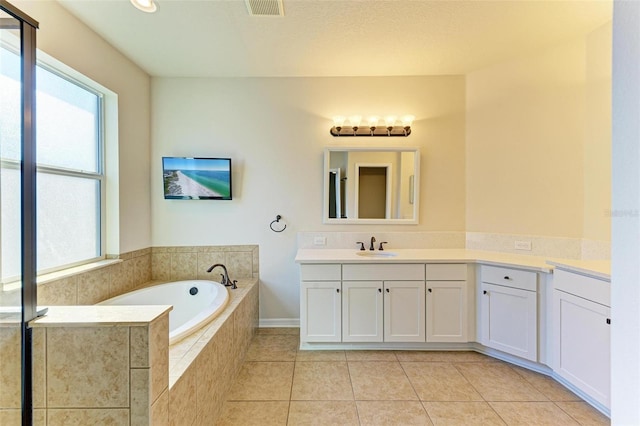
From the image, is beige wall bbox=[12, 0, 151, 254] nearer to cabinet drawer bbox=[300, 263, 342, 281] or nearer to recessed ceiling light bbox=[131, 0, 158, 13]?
recessed ceiling light bbox=[131, 0, 158, 13]

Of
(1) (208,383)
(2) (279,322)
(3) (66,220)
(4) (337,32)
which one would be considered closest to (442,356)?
(2) (279,322)

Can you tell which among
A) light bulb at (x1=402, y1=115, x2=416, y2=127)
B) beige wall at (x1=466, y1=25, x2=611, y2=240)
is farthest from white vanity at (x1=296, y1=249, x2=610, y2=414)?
light bulb at (x1=402, y1=115, x2=416, y2=127)

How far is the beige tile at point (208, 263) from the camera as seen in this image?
293 centimetres

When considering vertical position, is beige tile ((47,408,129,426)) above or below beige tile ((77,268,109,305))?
below

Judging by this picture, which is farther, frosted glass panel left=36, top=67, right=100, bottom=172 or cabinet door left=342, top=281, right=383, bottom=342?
cabinet door left=342, top=281, right=383, bottom=342

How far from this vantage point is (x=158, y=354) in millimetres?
1062

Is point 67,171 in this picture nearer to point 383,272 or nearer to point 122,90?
point 122,90

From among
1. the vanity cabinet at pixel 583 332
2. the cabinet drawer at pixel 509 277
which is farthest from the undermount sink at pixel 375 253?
the vanity cabinet at pixel 583 332

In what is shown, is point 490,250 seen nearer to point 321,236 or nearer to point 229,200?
point 321,236

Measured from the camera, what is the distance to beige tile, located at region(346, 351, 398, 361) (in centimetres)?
237

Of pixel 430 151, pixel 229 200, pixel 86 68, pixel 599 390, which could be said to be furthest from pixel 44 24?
pixel 599 390

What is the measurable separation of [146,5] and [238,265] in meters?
2.31

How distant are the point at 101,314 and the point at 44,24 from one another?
203cm

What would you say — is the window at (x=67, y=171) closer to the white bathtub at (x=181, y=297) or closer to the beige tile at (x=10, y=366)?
the white bathtub at (x=181, y=297)
